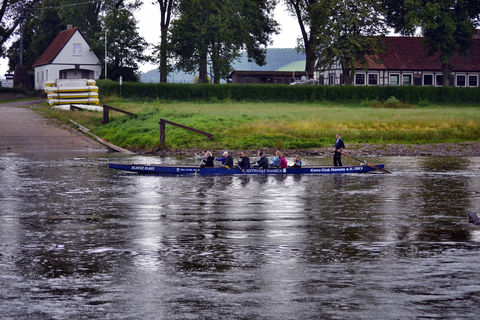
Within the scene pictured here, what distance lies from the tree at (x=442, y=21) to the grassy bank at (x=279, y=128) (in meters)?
26.3

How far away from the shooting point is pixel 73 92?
66438 millimetres

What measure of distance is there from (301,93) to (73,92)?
26.1 meters

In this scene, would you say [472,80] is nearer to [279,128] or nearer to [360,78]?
[360,78]

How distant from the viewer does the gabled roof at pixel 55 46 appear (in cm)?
9581

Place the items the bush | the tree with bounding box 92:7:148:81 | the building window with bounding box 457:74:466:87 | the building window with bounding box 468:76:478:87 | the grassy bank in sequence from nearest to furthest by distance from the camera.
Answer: the grassy bank → the bush → the tree with bounding box 92:7:148:81 → the building window with bounding box 468:76:478:87 → the building window with bounding box 457:74:466:87

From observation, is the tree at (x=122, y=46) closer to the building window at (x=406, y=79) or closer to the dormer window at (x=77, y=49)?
the dormer window at (x=77, y=49)

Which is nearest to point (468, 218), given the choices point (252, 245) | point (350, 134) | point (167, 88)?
point (252, 245)

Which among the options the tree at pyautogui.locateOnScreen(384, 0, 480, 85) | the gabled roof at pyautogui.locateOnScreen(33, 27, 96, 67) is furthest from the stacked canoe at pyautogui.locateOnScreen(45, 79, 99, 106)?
the tree at pyautogui.locateOnScreen(384, 0, 480, 85)

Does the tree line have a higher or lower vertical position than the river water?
higher

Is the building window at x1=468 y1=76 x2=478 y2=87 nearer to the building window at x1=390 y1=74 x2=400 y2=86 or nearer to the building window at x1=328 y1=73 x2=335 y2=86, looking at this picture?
the building window at x1=390 y1=74 x2=400 y2=86

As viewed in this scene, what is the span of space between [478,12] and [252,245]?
82.1m

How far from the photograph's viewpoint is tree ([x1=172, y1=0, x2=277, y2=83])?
85188 mm

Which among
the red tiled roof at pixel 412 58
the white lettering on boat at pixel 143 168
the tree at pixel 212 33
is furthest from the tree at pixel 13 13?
the white lettering on boat at pixel 143 168

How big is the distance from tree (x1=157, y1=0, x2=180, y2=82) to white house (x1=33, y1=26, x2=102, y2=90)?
1071 centimetres
